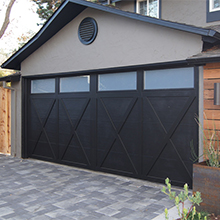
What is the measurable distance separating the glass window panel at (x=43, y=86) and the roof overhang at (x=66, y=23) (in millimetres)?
843

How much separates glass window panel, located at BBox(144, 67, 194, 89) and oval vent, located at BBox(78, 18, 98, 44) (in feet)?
5.79

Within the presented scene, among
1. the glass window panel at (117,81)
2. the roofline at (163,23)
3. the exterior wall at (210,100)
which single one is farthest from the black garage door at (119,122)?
the roofline at (163,23)

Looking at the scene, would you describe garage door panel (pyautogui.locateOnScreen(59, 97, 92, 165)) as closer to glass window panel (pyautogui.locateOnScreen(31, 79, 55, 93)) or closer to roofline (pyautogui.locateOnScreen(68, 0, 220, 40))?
glass window panel (pyautogui.locateOnScreen(31, 79, 55, 93))

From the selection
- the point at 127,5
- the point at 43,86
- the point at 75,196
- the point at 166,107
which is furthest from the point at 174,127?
the point at 127,5

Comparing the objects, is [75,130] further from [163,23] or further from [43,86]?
[163,23]

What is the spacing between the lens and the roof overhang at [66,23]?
4926 mm

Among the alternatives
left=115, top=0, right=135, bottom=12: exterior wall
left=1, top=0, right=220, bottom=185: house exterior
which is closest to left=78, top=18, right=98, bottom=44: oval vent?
left=1, top=0, right=220, bottom=185: house exterior

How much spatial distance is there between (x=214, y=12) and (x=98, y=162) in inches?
179

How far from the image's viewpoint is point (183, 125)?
5.39 m

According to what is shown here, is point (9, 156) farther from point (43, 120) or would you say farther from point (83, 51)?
point (83, 51)

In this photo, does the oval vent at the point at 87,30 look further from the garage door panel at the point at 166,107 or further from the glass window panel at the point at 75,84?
the garage door panel at the point at 166,107

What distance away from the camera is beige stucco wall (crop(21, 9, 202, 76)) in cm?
544

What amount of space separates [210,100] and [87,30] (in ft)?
11.7

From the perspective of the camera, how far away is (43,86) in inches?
322
